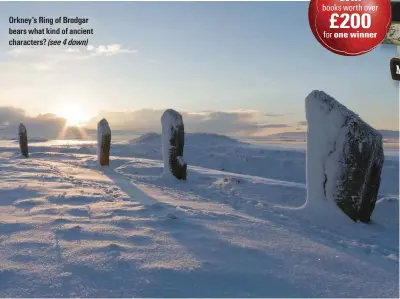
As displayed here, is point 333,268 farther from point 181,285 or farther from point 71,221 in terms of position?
point 71,221

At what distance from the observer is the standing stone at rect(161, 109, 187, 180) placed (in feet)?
32.6

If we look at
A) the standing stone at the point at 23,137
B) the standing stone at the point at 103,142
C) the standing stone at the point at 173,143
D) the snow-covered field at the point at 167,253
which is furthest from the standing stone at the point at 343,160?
the standing stone at the point at 23,137

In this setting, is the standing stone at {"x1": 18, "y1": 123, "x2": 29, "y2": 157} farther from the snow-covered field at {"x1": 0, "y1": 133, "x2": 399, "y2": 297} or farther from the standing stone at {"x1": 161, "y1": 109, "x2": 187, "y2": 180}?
the snow-covered field at {"x1": 0, "y1": 133, "x2": 399, "y2": 297}

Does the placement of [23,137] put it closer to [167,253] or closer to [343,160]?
[343,160]

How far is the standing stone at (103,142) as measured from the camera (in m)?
13.2

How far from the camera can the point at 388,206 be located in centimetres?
732

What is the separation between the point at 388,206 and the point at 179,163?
17.5 ft

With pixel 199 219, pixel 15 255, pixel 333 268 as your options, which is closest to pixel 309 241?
pixel 333 268

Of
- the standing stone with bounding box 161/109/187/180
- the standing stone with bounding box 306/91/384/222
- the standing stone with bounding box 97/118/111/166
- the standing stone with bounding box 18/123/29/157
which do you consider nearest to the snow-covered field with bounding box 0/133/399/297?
the standing stone with bounding box 306/91/384/222

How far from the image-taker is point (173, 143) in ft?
33.1

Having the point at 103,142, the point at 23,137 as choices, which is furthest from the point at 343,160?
the point at 23,137

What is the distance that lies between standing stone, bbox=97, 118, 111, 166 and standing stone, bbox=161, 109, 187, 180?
3849 millimetres

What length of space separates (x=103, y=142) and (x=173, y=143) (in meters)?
4.36

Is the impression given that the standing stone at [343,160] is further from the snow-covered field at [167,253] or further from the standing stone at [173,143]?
the standing stone at [173,143]
